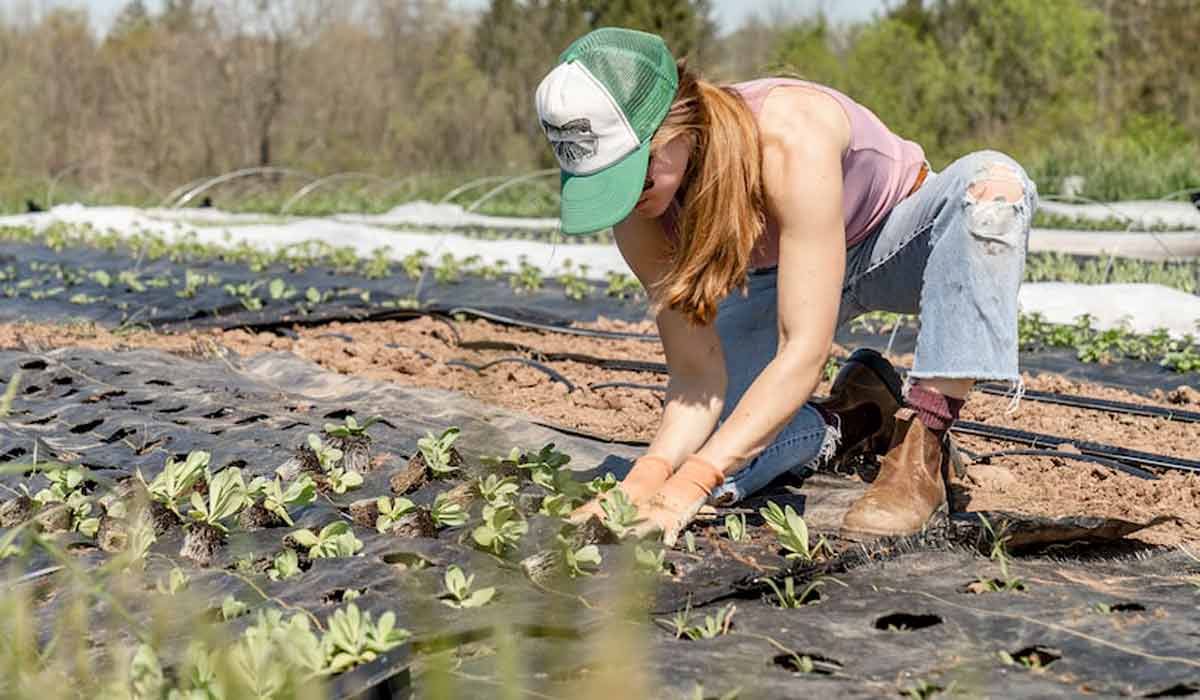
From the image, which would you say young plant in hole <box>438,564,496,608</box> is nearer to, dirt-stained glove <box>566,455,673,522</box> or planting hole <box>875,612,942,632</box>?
dirt-stained glove <box>566,455,673,522</box>

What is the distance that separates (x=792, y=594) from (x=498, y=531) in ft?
1.68

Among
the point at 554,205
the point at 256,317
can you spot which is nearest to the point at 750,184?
the point at 256,317

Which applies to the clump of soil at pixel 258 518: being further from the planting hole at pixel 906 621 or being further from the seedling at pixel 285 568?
the planting hole at pixel 906 621

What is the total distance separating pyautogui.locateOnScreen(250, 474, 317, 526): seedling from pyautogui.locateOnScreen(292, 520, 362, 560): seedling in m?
0.14

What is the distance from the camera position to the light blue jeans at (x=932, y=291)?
2572 millimetres

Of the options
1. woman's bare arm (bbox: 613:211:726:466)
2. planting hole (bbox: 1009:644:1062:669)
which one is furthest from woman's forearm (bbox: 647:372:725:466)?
planting hole (bbox: 1009:644:1062:669)

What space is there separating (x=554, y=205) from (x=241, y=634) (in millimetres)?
13295

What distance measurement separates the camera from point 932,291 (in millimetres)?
2670

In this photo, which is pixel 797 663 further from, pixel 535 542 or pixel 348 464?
pixel 348 464

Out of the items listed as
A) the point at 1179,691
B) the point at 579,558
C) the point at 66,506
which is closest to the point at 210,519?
the point at 66,506

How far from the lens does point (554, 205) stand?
14969 millimetres

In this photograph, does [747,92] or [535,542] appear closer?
[535,542]

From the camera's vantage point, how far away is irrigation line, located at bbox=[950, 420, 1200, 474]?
3.30 meters

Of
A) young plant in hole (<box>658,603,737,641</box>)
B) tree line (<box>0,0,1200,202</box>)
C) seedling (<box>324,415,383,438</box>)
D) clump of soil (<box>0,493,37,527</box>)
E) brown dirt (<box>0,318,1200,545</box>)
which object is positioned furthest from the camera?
tree line (<box>0,0,1200,202</box>)
